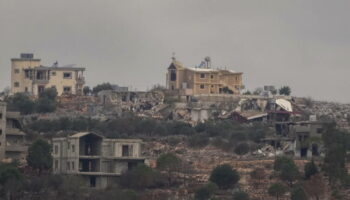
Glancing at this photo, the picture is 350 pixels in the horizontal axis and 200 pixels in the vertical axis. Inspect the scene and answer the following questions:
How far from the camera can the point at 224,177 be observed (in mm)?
124312

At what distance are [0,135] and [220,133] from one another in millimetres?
15603

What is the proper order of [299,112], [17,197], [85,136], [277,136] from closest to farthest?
[17,197] → [85,136] → [277,136] → [299,112]

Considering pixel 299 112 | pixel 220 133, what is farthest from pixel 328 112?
pixel 220 133

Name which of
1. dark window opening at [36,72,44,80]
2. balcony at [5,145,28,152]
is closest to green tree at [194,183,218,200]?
balcony at [5,145,28,152]

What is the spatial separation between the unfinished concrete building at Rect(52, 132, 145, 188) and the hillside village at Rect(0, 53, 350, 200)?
62mm

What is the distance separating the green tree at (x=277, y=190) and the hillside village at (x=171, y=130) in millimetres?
149

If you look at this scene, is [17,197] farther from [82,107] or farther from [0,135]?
[82,107]

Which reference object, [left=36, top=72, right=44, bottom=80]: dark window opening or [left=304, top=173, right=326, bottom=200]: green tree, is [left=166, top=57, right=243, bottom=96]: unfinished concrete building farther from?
[left=304, top=173, right=326, bottom=200]: green tree

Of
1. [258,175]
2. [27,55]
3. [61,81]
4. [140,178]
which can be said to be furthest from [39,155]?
[27,55]

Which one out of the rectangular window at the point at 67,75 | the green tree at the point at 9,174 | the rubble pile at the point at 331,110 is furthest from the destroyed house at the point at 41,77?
the green tree at the point at 9,174

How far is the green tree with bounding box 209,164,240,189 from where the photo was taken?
124 m

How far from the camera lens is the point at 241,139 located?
140m

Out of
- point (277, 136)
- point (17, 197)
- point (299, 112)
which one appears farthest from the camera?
point (299, 112)

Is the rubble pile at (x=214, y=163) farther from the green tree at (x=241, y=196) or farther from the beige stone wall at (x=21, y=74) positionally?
the beige stone wall at (x=21, y=74)
